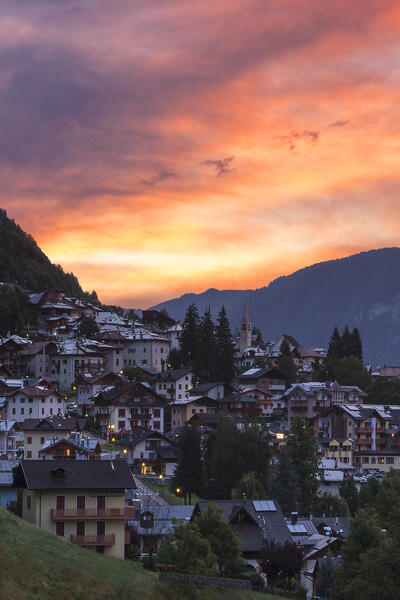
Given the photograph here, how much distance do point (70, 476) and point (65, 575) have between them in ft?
53.7

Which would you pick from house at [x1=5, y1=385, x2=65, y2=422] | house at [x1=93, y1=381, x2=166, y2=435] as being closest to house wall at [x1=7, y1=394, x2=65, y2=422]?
house at [x1=5, y1=385, x2=65, y2=422]

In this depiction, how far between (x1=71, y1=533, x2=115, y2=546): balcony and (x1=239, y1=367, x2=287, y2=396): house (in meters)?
87.7

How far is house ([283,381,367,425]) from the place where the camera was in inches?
5217

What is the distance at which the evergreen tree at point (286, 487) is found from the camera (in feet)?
288

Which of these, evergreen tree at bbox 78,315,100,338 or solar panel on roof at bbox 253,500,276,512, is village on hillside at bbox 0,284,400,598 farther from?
evergreen tree at bbox 78,315,100,338

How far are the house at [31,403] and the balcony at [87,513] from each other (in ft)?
198

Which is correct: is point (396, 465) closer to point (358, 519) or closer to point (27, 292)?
point (358, 519)

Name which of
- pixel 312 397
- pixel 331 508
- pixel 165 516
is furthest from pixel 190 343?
pixel 165 516

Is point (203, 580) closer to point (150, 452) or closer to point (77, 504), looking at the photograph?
point (77, 504)

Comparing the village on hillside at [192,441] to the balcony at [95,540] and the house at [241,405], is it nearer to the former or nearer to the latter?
the balcony at [95,540]

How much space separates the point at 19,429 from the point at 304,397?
147ft

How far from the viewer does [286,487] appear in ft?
291

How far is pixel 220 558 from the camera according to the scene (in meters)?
54.3

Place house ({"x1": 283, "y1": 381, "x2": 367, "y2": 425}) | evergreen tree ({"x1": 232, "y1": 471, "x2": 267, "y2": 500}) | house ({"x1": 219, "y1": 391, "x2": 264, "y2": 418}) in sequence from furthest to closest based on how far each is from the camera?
house ({"x1": 283, "y1": 381, "x2": 367, "y2": 425}) → house ({"x1": 219, "y1": 391, "x2": 264, "y2": 418}) → evergreen tree ({"x1": 232, "y1": 471, "x2": 267, "y2": 500})
